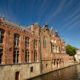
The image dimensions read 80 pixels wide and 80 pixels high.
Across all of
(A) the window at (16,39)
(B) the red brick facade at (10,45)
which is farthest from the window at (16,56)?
(A) the window at (16,39)

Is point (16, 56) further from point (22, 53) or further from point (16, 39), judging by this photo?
point (16, 39)

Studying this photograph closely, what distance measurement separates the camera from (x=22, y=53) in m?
20.4

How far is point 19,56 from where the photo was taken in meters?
19.7

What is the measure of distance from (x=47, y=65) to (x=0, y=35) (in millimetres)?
18424

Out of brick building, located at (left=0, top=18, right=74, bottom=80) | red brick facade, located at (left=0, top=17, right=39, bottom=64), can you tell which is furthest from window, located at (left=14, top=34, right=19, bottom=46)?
red brick facade, located at (left=0, top=17, right=39, bottom=64)

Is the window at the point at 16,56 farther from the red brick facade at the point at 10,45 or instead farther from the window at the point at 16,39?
the window at the point at 16,39

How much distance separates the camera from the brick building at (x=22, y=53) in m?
16.6

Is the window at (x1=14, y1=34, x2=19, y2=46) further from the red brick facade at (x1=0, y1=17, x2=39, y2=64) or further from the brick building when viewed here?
the red brick facade at (x1=0, y1=17, x2=39, y2=64)

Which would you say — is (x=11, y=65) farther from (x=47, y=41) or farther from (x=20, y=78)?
(x=47, y=41)

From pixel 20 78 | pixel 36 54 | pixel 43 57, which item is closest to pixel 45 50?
pixel 43 57

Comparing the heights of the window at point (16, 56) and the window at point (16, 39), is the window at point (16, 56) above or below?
below

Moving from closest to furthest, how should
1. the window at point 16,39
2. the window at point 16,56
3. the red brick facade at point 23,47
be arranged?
the red brick facade at point 23,47, the window at point 16,56, the window at point 16,39

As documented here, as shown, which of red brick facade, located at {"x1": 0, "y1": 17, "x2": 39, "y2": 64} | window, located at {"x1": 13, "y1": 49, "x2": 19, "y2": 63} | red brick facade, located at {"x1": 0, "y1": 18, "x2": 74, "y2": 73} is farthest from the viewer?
window, located at {"x1": 13, "y1": 49, "x2": 19, "y2": 63}

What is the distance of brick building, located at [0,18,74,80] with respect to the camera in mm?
16608
